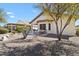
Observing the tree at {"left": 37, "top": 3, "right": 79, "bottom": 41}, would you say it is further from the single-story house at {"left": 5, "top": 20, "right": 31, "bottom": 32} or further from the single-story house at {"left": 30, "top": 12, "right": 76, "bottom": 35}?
the single-story house at {"left": 5, "top": 20, "right": 31, "bottom": 32}

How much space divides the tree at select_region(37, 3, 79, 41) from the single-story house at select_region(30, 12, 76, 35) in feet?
0.15

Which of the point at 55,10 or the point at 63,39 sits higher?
the point at 55,10

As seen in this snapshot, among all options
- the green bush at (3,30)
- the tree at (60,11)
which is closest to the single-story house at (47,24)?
the tree at (60,11)

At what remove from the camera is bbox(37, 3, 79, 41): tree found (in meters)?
6.76

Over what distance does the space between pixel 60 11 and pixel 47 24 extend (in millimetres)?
273

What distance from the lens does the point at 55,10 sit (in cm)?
682

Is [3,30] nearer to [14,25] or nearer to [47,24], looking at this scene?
[14,25]

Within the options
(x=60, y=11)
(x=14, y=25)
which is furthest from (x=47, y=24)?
(x=14, y=25)

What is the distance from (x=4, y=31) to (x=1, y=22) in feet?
0.46

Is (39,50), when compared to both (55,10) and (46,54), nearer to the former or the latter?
(46,54)

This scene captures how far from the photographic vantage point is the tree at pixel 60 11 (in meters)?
6.76

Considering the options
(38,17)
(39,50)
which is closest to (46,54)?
(39,50)

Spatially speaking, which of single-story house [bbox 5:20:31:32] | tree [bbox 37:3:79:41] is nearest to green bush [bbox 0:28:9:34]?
single-story house [bbox 5:20:31:32]

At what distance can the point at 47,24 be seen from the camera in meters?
6.85
